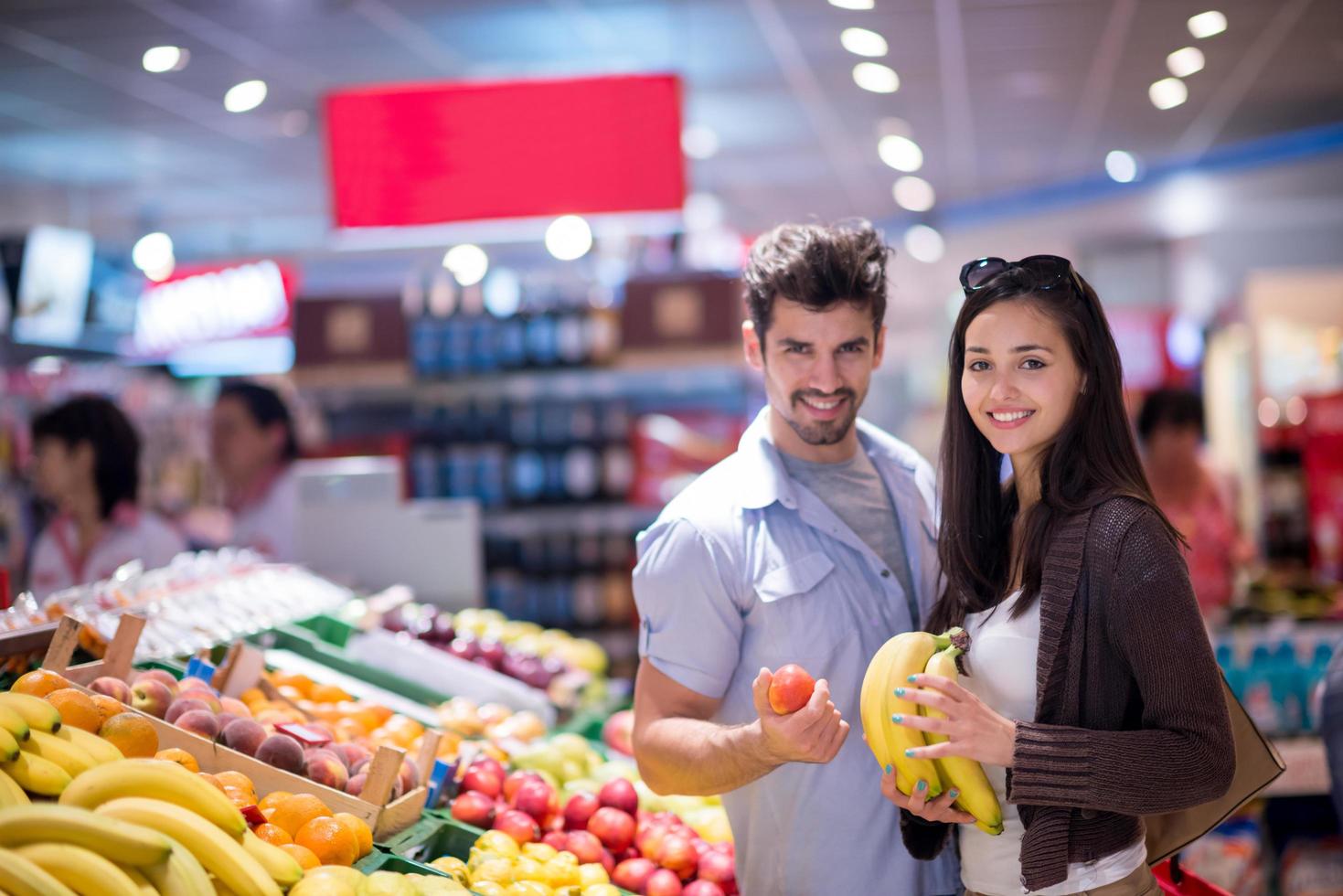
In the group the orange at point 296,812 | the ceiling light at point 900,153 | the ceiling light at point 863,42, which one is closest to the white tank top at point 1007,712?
the orange at point 296,812

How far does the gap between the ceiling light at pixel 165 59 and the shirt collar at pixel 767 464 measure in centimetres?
587

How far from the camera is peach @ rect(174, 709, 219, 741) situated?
238cm

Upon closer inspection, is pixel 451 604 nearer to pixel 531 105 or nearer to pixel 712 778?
pixel 531 105

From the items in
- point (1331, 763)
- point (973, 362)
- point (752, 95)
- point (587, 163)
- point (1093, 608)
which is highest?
point (752, 95)

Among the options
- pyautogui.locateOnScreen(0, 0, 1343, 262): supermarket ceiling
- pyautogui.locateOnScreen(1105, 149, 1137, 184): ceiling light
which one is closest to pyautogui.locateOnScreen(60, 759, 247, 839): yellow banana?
pyautogui.locateOnScreen(0, 0, 1343, 262): supermarket ceiling

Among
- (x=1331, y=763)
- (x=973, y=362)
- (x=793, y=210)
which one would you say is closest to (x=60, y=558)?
(x=973, y=362)

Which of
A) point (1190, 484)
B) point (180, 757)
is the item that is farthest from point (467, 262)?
point (180, 757)

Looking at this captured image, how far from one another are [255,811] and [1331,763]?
91.4 inches

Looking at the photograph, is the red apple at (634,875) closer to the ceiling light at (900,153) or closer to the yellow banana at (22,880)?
the yellow banana at (22,880)

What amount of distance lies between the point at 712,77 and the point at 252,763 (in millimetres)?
6840

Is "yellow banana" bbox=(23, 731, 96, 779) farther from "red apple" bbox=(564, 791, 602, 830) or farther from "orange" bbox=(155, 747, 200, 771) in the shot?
"red apple" bbox=(564, 791, 602, 830)

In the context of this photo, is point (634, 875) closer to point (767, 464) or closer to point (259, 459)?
point (767, 464)

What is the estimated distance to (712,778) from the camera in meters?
2.20

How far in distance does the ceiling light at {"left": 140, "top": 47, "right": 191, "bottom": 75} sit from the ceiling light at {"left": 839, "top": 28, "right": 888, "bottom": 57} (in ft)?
12.5
